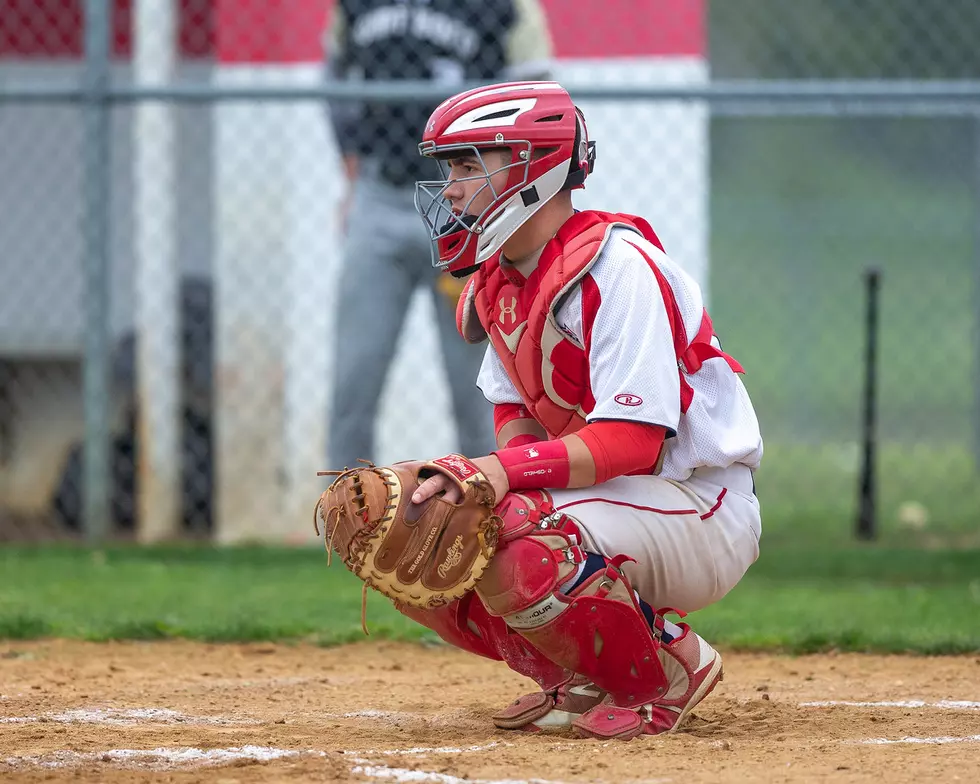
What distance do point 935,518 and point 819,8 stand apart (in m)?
12.3

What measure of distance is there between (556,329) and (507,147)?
1.35 ft

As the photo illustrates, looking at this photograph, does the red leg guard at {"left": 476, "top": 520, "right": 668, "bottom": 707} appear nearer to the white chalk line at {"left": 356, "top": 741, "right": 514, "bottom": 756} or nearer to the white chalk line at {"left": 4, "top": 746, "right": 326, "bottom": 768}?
the white chalk line at {"left": 356, "top": 741, "right": 514, "bottom": 756}

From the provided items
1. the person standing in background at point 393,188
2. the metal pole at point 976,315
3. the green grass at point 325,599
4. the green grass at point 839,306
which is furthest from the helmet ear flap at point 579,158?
the metal pole at point 976,315

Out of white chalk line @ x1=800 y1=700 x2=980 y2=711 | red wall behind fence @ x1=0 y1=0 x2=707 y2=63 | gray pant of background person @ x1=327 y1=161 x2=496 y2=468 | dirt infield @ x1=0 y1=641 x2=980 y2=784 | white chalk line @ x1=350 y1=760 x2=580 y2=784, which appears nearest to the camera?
white chalk line @ x1=350 y1=760 x2=580 y2=784

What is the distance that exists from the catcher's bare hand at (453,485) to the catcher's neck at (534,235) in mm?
525

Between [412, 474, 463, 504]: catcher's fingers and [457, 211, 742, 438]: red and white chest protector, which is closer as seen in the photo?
[412, 474, 463, 504]: catcher's fingers

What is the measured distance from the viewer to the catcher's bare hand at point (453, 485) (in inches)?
111

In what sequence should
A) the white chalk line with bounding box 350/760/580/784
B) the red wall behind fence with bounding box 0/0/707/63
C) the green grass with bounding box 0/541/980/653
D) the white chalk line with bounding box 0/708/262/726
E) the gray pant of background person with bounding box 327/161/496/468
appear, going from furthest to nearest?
1. the red wall behind fence with bounding box 0/0/707/63
2. the gray pant of background person with bounding box 327/161/496/468
3. the green grass with bounding box 0/541/980/653
4. the white chalk line with bounding box 0/708/262/726
5. the white chalk line with bounding box 350/760/580/784

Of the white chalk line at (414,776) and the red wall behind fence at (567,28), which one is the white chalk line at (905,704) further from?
the red wall behind fence at (567,28)

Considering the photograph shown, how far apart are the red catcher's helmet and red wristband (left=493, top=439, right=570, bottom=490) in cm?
49

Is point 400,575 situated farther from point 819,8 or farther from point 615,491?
point 819,8

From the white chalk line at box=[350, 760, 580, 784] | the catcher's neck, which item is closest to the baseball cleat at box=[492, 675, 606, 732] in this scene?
the white chalk line at box=[350, 760, 580, 784]

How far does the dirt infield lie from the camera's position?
267 cm

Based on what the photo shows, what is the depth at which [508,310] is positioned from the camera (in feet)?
10.5
